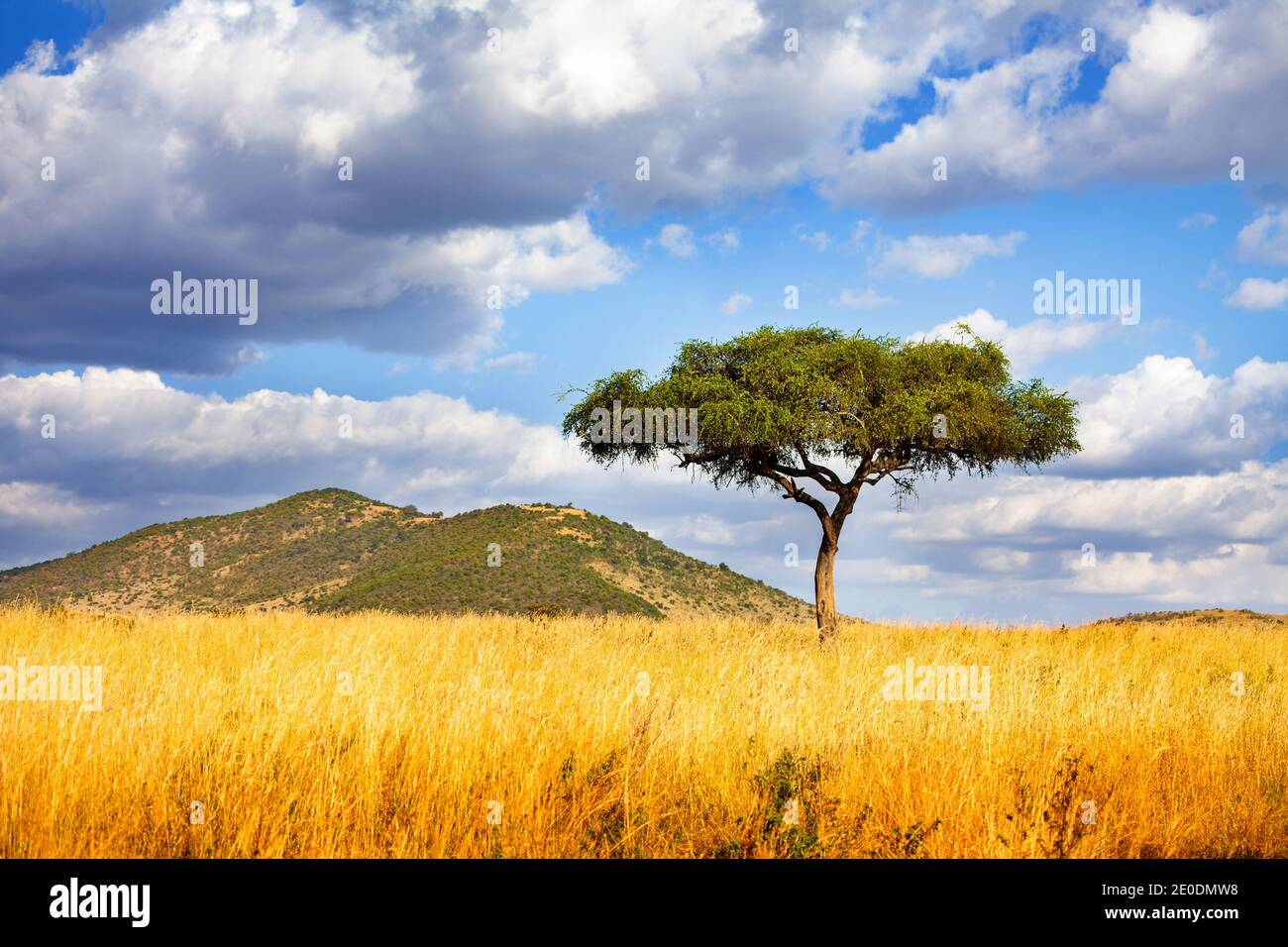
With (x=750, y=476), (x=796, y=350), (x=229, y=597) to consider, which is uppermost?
(x=796, y=350)

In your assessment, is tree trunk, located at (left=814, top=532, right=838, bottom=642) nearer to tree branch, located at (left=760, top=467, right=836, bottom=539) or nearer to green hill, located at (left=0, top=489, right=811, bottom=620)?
tree branch, located at (left=760, top=467, right=836, bottom=539)

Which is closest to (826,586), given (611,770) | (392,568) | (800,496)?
(800,496)

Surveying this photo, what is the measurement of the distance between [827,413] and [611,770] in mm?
16657

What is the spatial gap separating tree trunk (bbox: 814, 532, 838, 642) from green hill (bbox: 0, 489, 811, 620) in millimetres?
37105

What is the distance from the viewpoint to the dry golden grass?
6539 millimetres

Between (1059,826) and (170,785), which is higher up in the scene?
(170,785)

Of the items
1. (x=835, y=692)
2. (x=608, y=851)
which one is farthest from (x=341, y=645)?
(x=608, y=851)

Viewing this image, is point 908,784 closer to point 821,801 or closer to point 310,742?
point 821,801

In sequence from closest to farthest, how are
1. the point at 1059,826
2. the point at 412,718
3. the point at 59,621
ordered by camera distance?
the point at 1059,826
the point at 412,718
the point at 59,621

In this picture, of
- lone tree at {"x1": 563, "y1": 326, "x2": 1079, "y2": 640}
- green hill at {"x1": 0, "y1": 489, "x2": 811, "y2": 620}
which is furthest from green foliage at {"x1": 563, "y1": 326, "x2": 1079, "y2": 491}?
green hill at {"x1": 0, "y1": 489, "x2": 811, "y2": 620}

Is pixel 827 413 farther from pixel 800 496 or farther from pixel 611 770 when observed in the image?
pixel 611 770

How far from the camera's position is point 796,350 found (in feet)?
80.2

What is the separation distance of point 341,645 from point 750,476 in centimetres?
1408

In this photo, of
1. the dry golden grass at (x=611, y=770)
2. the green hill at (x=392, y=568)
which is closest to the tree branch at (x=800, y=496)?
the dry golden grass at (x=611, y=770)
